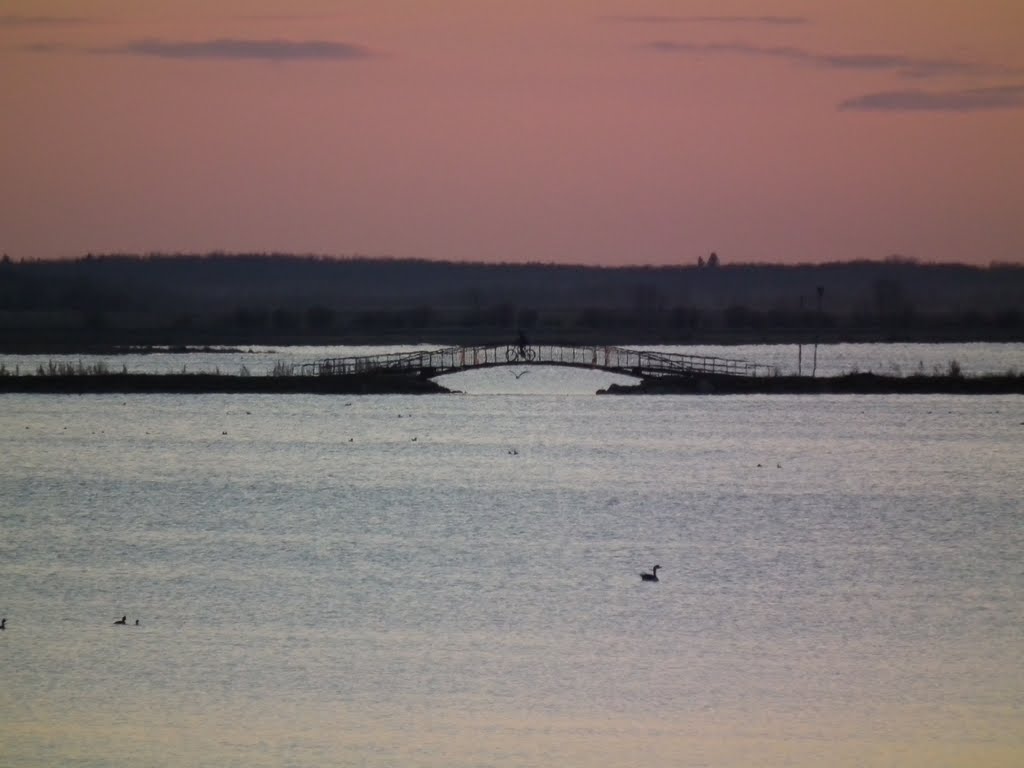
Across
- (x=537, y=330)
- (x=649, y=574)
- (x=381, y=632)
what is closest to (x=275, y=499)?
(x=649, y=574)

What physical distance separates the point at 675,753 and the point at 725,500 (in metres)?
30.6

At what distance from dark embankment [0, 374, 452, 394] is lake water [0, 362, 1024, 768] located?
80.0ft

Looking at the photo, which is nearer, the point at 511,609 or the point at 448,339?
the point at 511,609

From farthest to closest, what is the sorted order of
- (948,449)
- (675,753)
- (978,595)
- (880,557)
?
1. (948,449)
2. (880,557)
3. (978,595)
4. (675,753)

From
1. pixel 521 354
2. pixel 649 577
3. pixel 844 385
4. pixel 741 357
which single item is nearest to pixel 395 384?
pixel 521 354

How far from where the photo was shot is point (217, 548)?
1586 inches

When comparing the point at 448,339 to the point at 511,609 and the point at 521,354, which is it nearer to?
the point at 521,354

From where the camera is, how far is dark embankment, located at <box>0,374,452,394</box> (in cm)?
9188

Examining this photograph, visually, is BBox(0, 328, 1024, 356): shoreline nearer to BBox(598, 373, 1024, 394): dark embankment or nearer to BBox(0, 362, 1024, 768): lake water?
BBox(598, 373, 1024, 394): dark embankment

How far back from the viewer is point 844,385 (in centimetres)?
9131

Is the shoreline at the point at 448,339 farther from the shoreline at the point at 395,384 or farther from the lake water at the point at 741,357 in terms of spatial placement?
the shoreline at the point at 395,384

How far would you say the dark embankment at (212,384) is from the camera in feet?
301

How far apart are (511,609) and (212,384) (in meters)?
64.5

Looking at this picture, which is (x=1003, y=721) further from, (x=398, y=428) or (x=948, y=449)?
(x=398, y=428)
